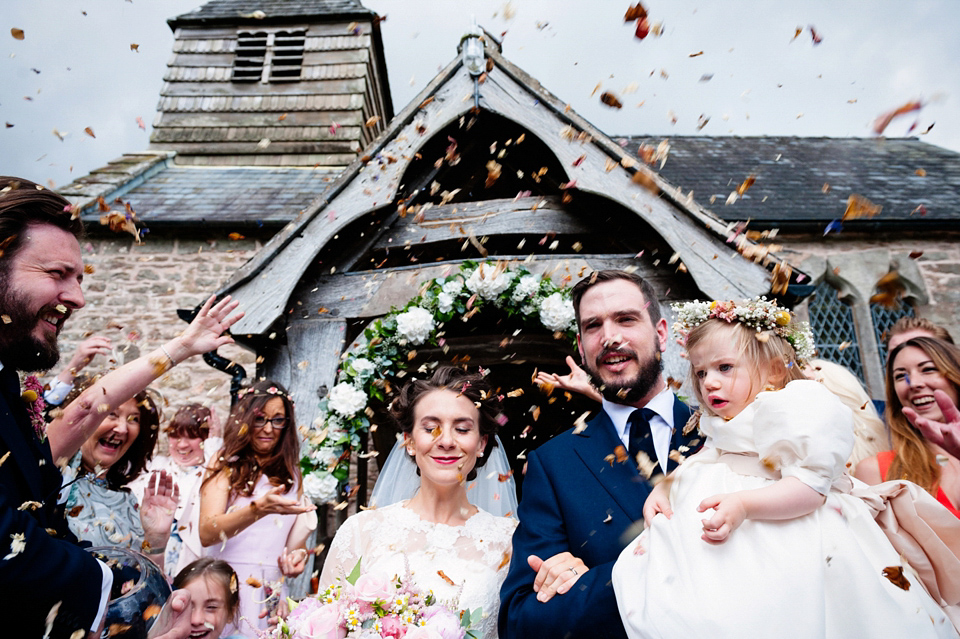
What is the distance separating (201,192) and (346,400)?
7.44 metres

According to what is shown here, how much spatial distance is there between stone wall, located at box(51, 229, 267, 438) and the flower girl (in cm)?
698

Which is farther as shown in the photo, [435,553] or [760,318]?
[435,553]

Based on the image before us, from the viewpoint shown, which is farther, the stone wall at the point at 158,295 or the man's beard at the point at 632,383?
the stone wall at the point at 158,295

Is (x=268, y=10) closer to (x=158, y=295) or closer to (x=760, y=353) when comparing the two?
(x=158, y=295)

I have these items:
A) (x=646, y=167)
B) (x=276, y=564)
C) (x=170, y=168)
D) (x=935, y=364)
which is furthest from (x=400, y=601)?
(x=170, y=168)

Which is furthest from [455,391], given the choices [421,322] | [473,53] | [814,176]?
[814,176]

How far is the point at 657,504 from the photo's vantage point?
1916 mm

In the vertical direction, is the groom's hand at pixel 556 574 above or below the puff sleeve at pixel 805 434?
below

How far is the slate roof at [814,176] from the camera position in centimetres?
840

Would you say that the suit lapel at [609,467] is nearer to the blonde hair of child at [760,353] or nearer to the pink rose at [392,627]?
the blonde hair of child at [760,353]

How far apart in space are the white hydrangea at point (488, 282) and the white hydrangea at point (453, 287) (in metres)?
0.07

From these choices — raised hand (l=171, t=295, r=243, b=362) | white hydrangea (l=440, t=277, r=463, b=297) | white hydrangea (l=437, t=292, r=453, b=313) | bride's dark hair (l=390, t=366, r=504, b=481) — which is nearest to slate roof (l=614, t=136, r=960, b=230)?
white hydrangea (l=440, t=277, r=463, b=297)

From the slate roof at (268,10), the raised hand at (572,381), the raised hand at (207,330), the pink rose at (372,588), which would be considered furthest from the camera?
the slate roof at (268,10)

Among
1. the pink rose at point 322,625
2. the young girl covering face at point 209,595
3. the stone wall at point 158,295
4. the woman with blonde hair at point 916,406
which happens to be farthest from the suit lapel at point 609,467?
the stone wall at point 158,295
